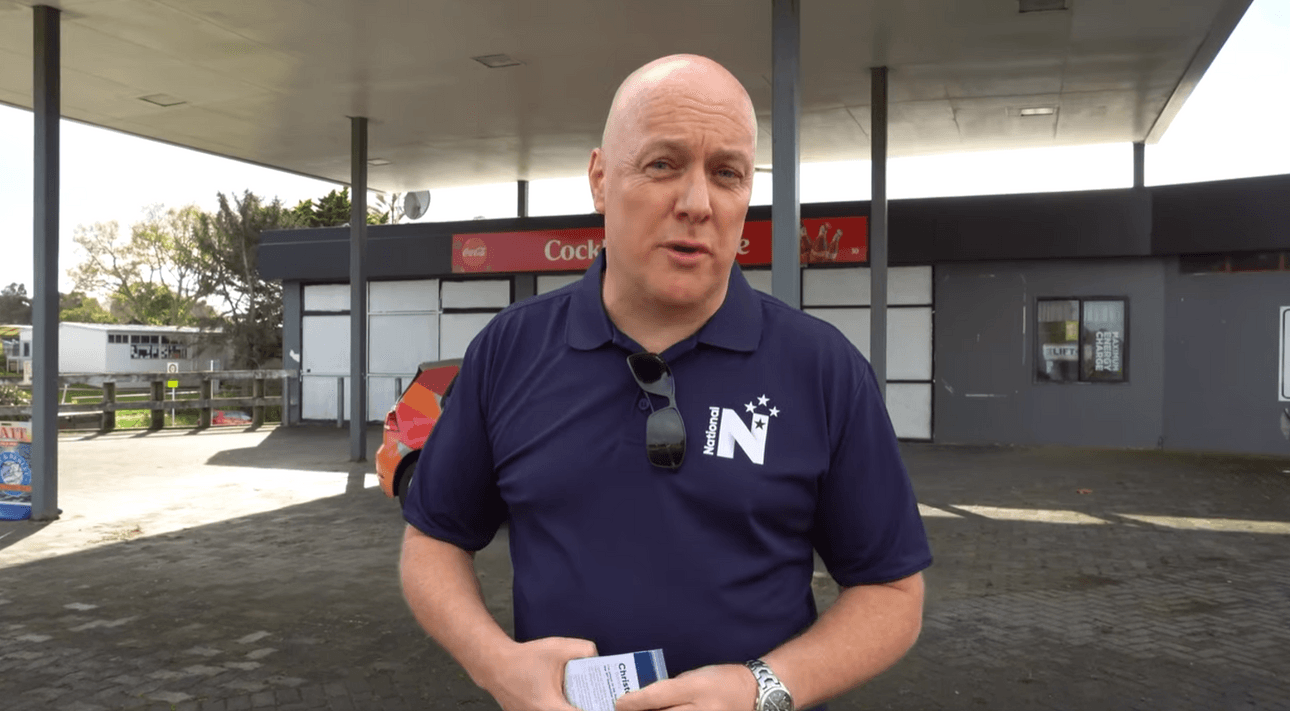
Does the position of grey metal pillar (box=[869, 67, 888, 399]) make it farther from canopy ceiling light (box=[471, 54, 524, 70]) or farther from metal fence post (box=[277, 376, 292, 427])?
metal fence post (box=[277, 376, 292, 427])

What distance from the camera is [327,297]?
22000 mm

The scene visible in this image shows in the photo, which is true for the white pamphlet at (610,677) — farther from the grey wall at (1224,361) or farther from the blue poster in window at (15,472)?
the grey wall at (1224,361)

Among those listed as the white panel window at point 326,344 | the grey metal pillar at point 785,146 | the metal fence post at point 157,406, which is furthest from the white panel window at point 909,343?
the metal fence post at point 157,406

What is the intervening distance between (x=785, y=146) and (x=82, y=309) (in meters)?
69.8

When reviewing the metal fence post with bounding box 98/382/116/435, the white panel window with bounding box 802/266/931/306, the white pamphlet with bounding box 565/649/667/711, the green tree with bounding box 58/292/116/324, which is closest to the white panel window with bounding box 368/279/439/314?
the metal fence post with bounding box 98/382/116/435

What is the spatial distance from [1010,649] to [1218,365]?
40.3 feet

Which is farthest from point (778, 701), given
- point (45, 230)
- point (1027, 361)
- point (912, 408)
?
point (912, 408)

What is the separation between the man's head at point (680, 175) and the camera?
1.55m

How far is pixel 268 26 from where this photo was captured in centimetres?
1045

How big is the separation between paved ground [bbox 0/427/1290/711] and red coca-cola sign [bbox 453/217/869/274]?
6.11 metres

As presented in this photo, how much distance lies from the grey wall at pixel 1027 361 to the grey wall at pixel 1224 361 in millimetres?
252

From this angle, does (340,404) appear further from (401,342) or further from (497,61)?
(497,61)

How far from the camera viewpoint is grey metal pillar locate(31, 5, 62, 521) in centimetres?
943

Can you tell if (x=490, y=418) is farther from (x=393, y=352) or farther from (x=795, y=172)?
(x=393, y=352)
